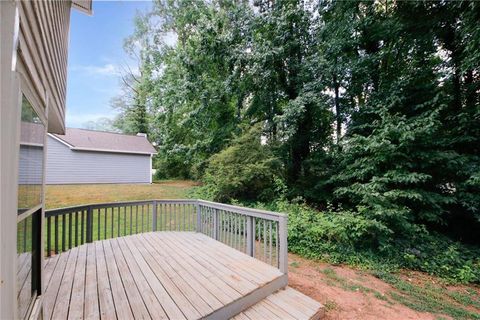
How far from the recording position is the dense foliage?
505cm

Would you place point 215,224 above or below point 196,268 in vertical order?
above

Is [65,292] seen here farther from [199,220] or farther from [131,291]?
[199,220]

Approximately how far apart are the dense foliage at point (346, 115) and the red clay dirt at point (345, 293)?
706 mm

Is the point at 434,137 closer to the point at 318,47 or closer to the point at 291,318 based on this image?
the point at 318,47

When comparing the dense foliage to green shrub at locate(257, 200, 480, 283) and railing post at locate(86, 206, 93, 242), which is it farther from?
railing post at locate(86, 206, 93, 242)

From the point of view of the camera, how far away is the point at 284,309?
2414 mm

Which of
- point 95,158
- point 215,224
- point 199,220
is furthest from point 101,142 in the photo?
point 215,224

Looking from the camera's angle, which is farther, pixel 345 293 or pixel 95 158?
pixel 95 158

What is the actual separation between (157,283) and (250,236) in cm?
149

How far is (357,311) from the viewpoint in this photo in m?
2.82

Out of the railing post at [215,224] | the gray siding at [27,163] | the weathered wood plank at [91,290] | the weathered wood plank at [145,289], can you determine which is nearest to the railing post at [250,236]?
the railing post at [215,224]

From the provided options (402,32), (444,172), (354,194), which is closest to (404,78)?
(402,32)

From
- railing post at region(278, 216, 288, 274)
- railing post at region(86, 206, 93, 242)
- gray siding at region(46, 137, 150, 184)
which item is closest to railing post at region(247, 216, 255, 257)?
railing post at region(278, 216, 288, 274)

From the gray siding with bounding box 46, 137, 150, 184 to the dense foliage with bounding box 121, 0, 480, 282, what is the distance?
17.5ft
